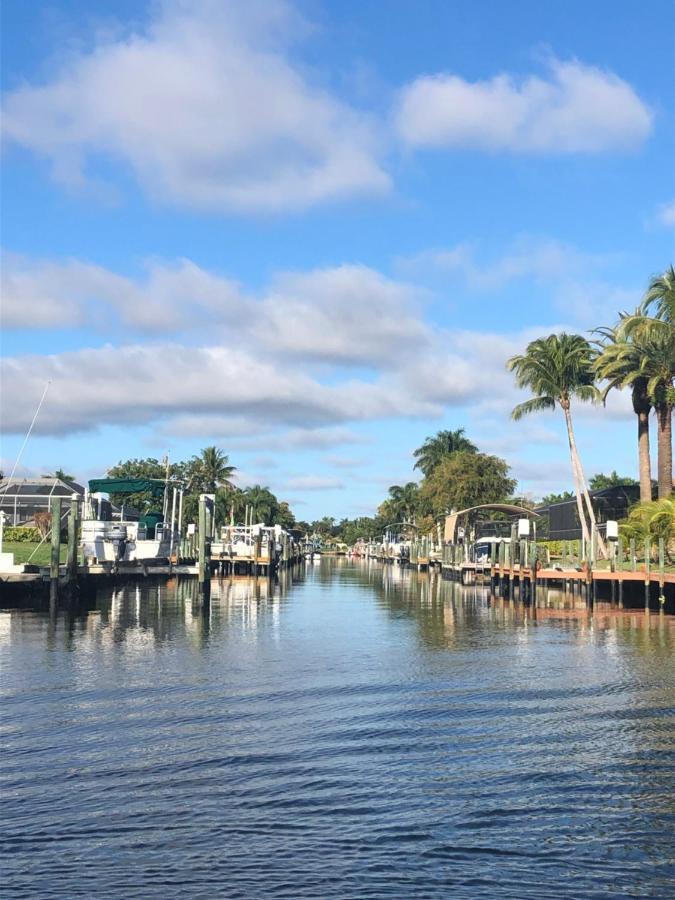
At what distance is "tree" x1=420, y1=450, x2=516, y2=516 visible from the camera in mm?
105375

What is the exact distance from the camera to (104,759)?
1323cm

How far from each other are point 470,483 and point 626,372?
47173mm

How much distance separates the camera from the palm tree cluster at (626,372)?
5300 centimetres

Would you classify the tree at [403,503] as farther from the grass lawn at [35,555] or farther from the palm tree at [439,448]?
the grass lawn at [35,555]

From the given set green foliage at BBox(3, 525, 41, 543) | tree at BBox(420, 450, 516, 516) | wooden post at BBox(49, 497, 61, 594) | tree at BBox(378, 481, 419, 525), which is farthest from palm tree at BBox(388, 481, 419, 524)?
wooden post at BBox(49, 497, 61, 594)

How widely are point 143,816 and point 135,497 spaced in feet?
355

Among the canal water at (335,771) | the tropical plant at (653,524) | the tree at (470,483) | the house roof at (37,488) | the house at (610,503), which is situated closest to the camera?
the canal water at (335,771)

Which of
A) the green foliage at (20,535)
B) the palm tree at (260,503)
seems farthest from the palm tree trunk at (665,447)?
the palm tree at (260,503)

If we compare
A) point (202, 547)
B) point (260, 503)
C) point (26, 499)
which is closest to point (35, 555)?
point (202, 547)

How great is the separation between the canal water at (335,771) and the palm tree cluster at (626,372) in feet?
96.4

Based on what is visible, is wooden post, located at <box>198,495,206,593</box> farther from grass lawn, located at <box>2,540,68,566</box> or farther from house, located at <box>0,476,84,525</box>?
house, located at <box>0,476,84,525</box>

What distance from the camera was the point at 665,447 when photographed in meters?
56.6

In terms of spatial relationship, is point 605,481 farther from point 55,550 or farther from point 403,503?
point 55,550

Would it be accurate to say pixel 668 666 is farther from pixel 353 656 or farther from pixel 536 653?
pixel 353 656
